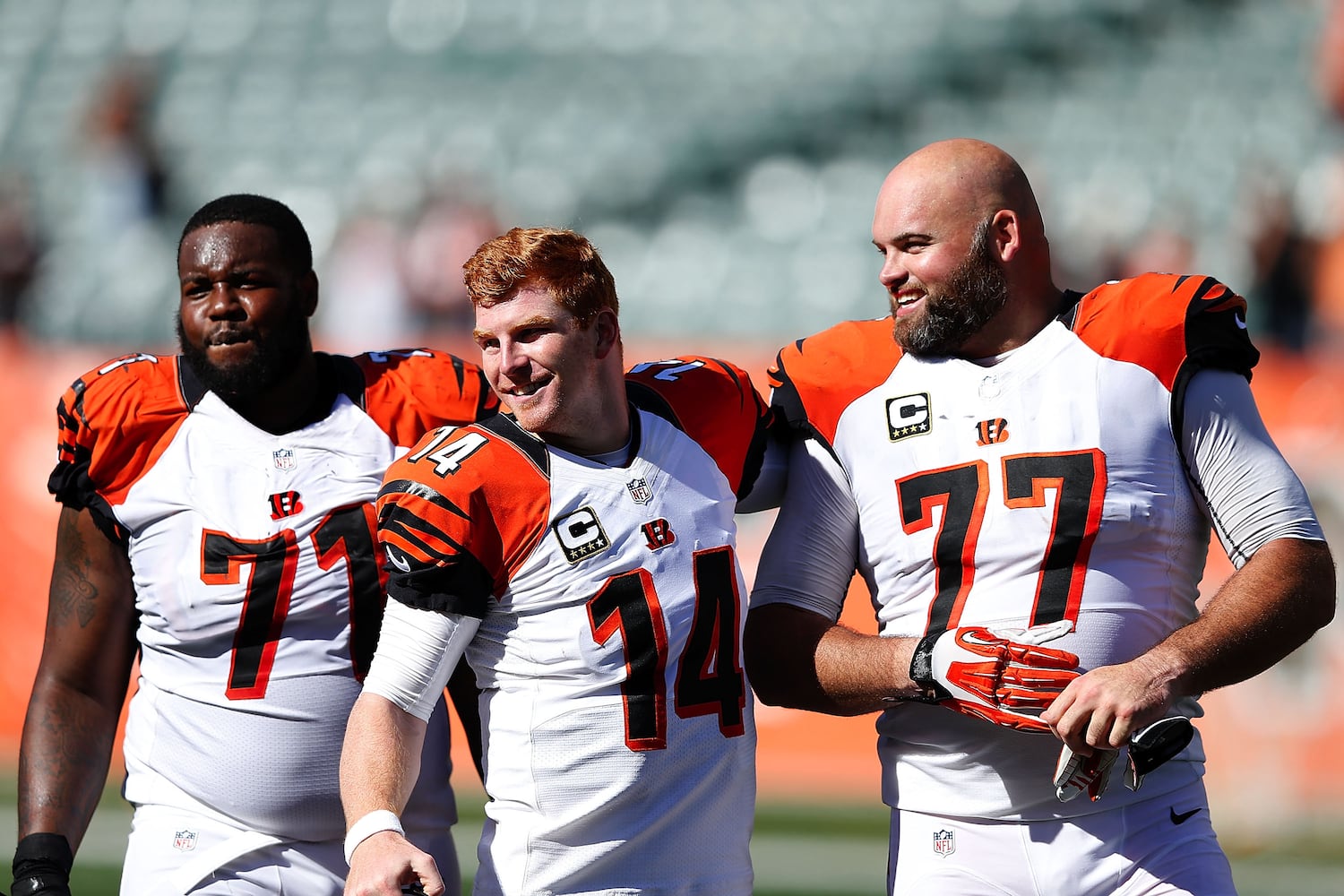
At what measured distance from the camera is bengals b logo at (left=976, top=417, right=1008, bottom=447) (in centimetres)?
276

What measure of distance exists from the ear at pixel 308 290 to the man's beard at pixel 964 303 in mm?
1227

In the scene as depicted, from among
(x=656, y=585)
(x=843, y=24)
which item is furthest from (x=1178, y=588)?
(x=843, y=24)

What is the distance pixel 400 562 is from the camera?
2430 millimetres

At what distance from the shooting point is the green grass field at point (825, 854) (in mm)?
5855

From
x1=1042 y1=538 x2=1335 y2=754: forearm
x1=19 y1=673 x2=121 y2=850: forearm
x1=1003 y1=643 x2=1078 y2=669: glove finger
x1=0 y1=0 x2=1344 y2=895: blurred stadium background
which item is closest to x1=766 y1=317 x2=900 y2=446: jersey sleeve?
x1=1003 y1=643 x2=1078 y2=669: glove finger

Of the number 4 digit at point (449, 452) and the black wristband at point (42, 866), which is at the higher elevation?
the number 4 digit at point (449, 452)

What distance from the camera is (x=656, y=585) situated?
253 cm

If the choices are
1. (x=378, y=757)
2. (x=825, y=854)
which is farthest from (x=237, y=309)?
(x=825, y=854)

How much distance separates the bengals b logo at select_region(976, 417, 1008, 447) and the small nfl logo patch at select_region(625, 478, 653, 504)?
623mm

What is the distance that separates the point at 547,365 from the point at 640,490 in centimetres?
27

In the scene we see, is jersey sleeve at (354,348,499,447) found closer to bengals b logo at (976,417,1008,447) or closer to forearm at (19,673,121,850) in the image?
forearm at (19,673,121,850)

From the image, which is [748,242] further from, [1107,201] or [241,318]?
[241,318]

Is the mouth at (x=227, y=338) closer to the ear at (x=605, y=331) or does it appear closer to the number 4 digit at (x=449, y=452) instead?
the number 4 digit at (x=449, y=452)

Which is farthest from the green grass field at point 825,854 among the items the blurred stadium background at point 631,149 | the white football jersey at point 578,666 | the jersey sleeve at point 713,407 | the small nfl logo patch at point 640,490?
the small nfl logo patch at point 640,490
